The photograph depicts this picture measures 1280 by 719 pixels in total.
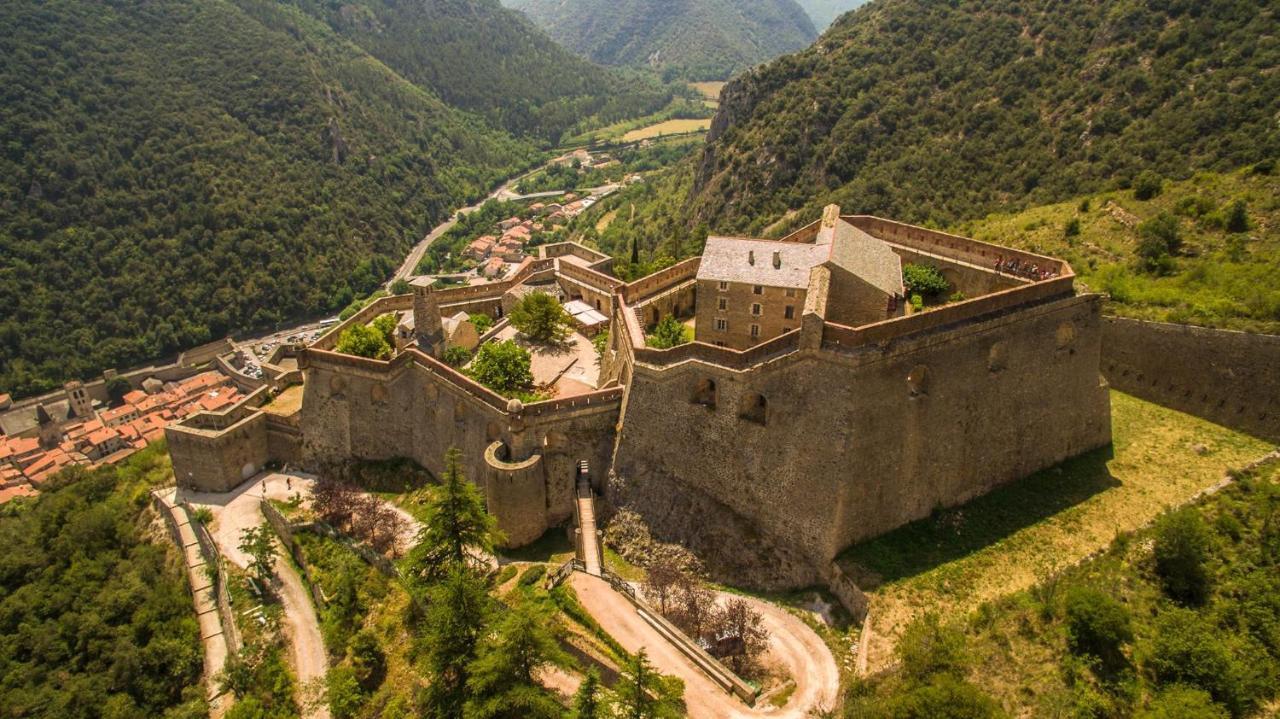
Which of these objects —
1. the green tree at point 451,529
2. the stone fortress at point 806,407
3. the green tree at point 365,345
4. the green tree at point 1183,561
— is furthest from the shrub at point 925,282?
the green tree at point 365,345

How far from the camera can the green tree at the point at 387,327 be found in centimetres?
4497

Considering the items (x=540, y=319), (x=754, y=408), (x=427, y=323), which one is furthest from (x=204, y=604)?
(x=754, y=408)

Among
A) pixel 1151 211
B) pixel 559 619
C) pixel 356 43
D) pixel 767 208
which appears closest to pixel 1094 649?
pixel 559 619

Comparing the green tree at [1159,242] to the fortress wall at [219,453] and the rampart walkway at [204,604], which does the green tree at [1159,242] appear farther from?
the rampart walkway at [204,604]

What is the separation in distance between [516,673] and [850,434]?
16.1 metres

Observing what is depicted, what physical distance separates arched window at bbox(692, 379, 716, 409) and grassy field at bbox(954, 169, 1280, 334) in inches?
864

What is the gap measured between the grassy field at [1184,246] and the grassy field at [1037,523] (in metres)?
6.31

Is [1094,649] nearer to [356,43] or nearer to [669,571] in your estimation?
[669,571]

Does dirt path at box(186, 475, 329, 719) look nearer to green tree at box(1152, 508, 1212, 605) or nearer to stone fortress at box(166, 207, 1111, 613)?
stone fortress at box(166, 207, 1111, 613)

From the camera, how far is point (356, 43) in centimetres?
16475

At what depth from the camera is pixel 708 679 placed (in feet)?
86.0

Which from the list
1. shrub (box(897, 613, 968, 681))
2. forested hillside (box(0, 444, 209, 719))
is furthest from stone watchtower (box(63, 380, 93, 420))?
shrub (box(897, 613, 968, 681))

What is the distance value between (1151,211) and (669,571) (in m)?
44.4

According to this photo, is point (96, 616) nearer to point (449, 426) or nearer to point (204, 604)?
point (204, 604)
